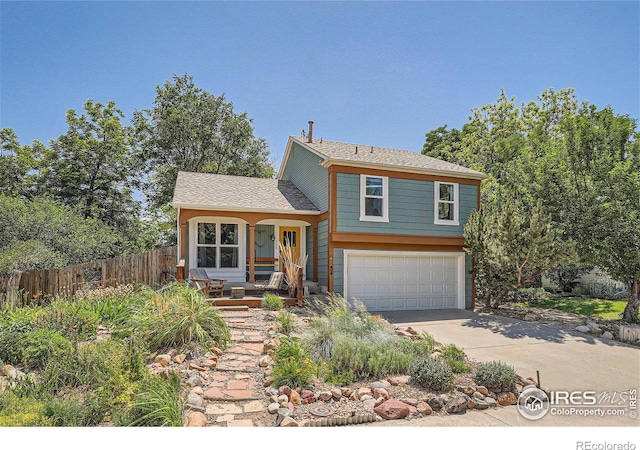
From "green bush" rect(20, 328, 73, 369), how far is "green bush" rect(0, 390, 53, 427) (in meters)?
1.12

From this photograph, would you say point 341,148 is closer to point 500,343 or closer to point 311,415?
point 500,343

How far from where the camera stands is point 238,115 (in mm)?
23438

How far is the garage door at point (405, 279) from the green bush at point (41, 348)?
7.67 metres

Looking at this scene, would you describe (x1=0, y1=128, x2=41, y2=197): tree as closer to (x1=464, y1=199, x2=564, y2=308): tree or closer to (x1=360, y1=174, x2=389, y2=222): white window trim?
(x1=360, y1=174, x2=389, y2=222): white window trim

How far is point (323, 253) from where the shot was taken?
42.7 ft

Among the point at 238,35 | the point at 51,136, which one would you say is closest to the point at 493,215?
the point at 238,35

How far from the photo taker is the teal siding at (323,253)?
1254 cm

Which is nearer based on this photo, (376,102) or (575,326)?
(575,326)

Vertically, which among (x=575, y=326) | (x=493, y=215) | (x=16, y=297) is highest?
(x=493, y=215)

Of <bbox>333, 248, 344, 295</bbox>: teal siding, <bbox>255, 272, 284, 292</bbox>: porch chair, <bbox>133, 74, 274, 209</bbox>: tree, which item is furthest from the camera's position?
<bbox>133, 74, 274, 209</bbox>: tree

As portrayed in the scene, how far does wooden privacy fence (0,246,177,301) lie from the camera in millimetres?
10977

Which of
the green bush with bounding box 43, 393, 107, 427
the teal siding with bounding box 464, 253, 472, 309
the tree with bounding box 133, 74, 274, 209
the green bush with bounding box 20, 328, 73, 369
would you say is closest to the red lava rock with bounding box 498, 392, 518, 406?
the green bush with bounding box 43, 393, 107, 427

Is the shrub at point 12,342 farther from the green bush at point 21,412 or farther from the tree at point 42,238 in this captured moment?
the tree at point 42,238

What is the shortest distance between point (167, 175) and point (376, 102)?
544 inches
